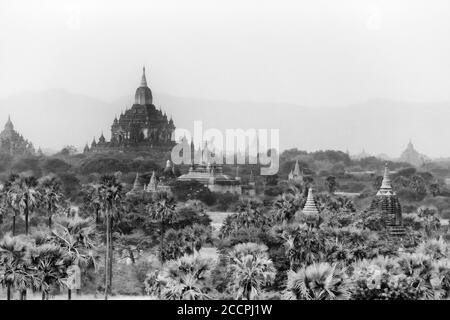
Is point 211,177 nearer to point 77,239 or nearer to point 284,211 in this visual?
point 284,211

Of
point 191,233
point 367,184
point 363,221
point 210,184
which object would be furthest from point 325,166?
point 191,233

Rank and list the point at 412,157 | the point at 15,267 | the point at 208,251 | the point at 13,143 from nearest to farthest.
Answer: the point at 15,267 < the point at 208,251 < the point at 13,143 < the point at 412,157

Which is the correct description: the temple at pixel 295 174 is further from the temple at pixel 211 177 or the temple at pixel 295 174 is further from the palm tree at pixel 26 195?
the palm tree at pixel 26 195

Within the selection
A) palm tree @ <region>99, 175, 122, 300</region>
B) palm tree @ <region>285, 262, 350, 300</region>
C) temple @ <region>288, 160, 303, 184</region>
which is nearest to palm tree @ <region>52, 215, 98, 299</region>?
palm tree @ <region>99, 175, 122, 300</region>

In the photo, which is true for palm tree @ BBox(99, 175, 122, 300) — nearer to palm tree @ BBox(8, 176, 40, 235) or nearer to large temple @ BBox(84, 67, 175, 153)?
palm tree @ BBox(8, 176, 40, 235)

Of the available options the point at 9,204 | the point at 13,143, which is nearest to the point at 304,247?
the point at 9,204

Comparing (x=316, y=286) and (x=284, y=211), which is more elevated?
(x=284, y=211)
